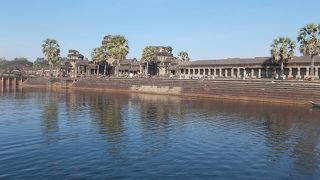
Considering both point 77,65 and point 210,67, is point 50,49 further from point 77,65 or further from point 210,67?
point 210,67

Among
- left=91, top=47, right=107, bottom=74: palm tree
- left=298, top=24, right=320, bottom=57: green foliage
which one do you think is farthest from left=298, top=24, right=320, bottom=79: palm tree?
left=91, top=47, right=107, bottom=74: palm tree

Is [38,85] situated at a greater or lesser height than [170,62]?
lesser

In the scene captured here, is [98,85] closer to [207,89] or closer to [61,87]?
[61,87]

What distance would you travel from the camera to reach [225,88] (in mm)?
94750

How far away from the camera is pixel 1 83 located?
160 m

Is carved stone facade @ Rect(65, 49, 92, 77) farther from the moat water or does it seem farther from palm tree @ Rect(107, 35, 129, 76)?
the moat water

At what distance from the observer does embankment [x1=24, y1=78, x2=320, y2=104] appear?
79.1 m

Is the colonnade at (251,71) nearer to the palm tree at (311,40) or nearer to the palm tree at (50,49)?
the palm tree at (311,40)

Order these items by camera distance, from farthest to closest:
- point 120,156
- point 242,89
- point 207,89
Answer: point 207,89 < point 242,89 < point 120,156

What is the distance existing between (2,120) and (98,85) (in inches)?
3368

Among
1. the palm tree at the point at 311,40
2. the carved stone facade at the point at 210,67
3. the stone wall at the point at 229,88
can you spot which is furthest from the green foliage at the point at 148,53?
the palm tree at the point at 311,40

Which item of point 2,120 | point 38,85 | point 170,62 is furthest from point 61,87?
point 2,120

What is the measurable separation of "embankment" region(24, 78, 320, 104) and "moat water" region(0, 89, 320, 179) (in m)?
26.1

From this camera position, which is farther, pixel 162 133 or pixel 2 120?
pixel 2 120
